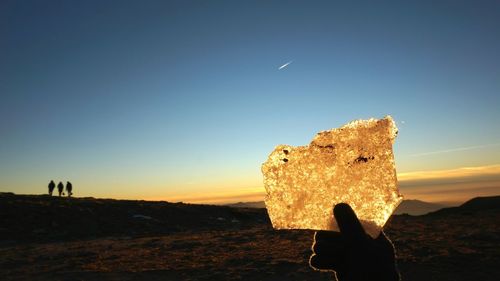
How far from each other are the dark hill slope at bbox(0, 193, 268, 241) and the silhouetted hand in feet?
91.5

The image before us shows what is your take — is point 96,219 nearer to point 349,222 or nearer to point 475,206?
point 475,206

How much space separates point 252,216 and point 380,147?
126ft

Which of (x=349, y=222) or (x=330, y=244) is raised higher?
(x=349, y=222)

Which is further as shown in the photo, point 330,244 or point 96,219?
point 96,219

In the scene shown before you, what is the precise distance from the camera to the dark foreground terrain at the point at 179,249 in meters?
16.0

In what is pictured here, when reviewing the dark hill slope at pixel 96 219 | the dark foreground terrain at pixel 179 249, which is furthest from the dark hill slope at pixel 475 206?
the dark hill slope at pixel 96 219

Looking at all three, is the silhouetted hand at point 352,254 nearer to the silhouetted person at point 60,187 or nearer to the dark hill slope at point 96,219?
the dark hill slope at point 96,219

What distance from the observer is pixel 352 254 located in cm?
Result: 270

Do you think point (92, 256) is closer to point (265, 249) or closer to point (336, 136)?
point (265, 249)

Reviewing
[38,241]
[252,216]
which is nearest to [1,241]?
[38,241]

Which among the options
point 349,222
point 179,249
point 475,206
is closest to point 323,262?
point 349,222

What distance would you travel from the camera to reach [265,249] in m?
19.8

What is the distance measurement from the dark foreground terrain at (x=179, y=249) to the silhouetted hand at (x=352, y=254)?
1301 centimetres

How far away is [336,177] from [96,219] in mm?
31713
